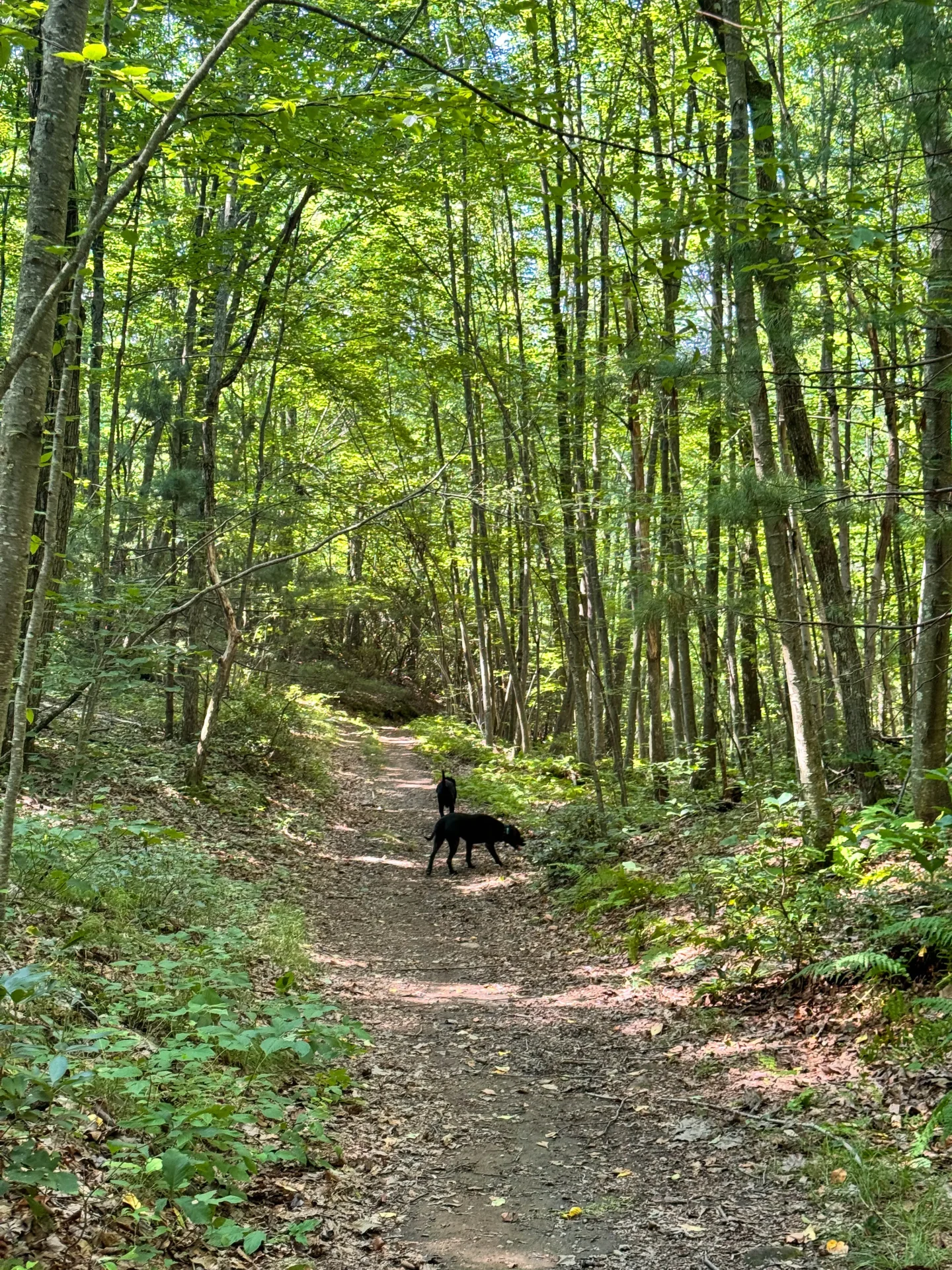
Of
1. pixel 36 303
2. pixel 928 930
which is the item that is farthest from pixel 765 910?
pixel 36 303

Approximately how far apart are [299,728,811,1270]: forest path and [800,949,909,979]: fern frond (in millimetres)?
834

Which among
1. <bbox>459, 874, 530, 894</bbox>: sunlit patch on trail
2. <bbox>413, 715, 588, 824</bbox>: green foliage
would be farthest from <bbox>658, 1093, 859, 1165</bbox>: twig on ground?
<bbox>413, 715, 588, 824</bbox>: green foliage

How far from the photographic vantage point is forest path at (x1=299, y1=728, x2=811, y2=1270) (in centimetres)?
322

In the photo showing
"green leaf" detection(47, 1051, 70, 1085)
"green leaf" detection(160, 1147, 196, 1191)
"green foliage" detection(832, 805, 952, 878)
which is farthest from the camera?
"green foliage" detection(832, 805, 952, 878)

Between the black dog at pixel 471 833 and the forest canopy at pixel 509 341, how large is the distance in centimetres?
185

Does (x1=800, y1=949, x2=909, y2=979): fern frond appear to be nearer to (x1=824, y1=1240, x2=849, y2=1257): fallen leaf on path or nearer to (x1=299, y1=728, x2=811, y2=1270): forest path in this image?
(x1=299, y1=728, x2=811, y2=1270): forest path

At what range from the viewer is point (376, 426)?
20047mm

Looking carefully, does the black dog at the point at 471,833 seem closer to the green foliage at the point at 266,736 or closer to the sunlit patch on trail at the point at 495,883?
the sunlit patch on trail at the point at 495,883

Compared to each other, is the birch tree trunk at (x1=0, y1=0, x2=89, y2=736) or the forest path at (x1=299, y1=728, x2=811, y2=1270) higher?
the birch tree trunk at (x1=0, y1=0, x2=89, y2=736)

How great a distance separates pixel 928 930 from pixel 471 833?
6.82m

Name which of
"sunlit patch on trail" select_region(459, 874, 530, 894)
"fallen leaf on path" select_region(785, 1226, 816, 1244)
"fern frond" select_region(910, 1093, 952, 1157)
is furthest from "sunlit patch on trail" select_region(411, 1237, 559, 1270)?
"sunlit patch on trail" select_region(459, 874, 530, 894)

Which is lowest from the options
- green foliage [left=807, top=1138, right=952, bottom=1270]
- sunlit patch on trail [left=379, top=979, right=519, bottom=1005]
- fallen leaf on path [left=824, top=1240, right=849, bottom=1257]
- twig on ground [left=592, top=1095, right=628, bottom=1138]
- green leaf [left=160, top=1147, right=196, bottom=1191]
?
sunlit patch on trail [left=379, top=979, right=519, bottom=1005]

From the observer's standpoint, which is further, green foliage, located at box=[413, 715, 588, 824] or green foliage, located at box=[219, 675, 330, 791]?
green foliage, located at box=[413, 715, 588, 824]

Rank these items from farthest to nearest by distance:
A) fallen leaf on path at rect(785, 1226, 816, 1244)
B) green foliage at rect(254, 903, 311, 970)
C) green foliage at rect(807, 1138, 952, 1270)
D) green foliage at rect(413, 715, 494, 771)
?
green foliage at rect(413, 715, 494, 771), green foliage at rect(254, 903, 311, 970), fallen leaf on path at rect(785, 1226, 816, 1244), green foliage at rect(807, 1138, 952, 1270)
